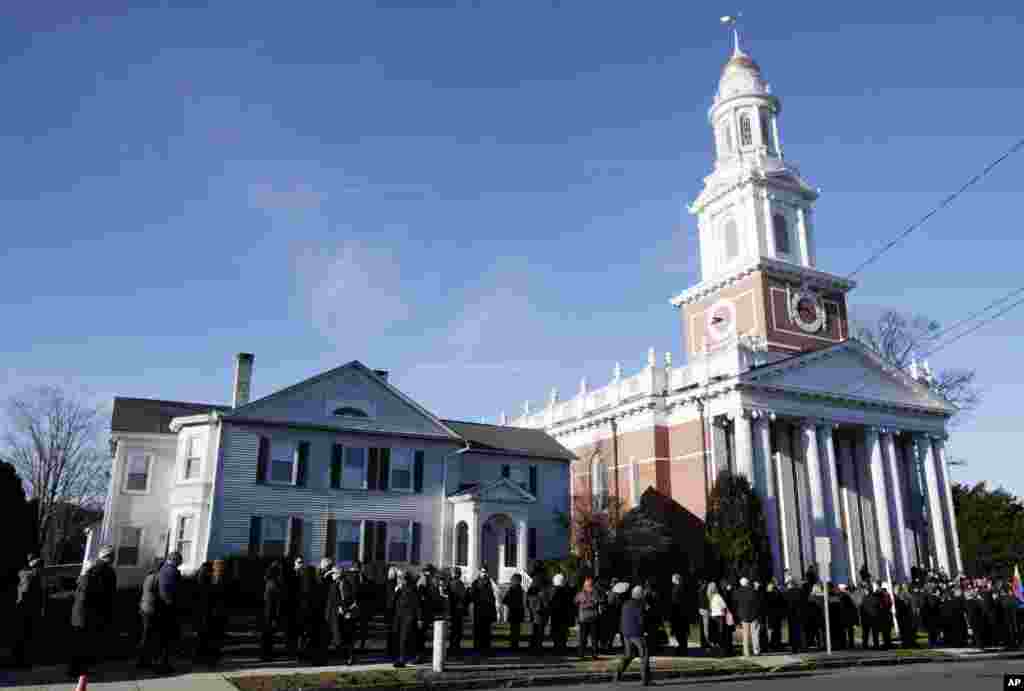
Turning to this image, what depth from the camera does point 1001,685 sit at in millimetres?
13148

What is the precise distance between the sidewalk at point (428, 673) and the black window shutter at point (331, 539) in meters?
13.6

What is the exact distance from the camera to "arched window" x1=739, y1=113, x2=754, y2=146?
47.6 metres

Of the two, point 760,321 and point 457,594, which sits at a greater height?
point 760,321

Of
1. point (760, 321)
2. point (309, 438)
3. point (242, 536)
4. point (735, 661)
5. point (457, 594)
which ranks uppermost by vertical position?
point (760, 321)

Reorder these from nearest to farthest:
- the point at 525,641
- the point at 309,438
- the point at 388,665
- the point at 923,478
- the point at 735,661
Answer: the point at 388,665 → the point at 735,661 → the point at 525,641 → the point at 309,438 → the point at 923,478

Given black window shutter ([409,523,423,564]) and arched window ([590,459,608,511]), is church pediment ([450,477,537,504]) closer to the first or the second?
black window shutter ([409,523,423,564])

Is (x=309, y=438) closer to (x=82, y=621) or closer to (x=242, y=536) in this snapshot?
(x=242, y=536)

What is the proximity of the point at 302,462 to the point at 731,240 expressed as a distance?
95.0ft

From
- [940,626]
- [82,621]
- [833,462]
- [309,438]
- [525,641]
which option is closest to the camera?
[82,621]

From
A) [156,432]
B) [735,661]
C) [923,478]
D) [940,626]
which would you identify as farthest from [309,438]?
[923,478]

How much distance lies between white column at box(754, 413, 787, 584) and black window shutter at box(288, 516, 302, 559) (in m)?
20.9

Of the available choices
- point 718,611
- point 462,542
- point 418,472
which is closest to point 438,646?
point 718,611

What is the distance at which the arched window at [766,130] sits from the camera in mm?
47484

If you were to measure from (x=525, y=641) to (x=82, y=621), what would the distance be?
1162cm
